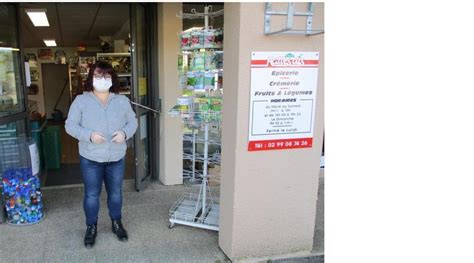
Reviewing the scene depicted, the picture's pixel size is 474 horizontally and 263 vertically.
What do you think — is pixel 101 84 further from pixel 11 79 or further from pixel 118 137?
pixel 11 79

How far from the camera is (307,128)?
2584mm

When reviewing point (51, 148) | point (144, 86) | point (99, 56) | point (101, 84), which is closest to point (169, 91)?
point (144, 86)

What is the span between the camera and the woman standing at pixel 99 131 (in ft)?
8.50

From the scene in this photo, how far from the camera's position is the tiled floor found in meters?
2.68

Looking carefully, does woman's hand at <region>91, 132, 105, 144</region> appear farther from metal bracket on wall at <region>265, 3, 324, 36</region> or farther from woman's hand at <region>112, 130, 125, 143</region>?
metal bracket on wall at <region>265, 3, 324, 36</region>

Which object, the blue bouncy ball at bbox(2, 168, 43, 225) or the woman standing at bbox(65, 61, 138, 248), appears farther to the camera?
the blue bouncy ball at bbox(2, 168, 43, 225)

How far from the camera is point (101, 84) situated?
2633mm

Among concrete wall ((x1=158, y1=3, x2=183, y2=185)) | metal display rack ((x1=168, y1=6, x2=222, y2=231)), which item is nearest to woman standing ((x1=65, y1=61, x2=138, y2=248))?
metal display rack ((x1=168, y1=6, x2=222, y2=231))

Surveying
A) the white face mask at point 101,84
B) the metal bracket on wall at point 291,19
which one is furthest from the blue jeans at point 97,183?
the metal bracket on wall at point 291,19

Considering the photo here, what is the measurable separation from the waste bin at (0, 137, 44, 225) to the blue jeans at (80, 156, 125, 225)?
2.31ft

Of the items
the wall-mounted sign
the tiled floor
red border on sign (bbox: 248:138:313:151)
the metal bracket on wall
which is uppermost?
the metal bracket on wall

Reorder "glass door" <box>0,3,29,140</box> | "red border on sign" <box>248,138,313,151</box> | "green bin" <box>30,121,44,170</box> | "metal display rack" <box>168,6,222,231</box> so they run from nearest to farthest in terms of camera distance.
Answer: "red border on sign" <box>248,138,313,151</box> < "metal display rack" <box>168,6,222,231</box> < "glass door" <box>0,3,29,140</box> < "green bin" <box>30,121,44,170</box>

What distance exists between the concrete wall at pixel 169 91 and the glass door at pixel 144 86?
0.14 metres

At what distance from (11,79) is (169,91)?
5.00 feet
